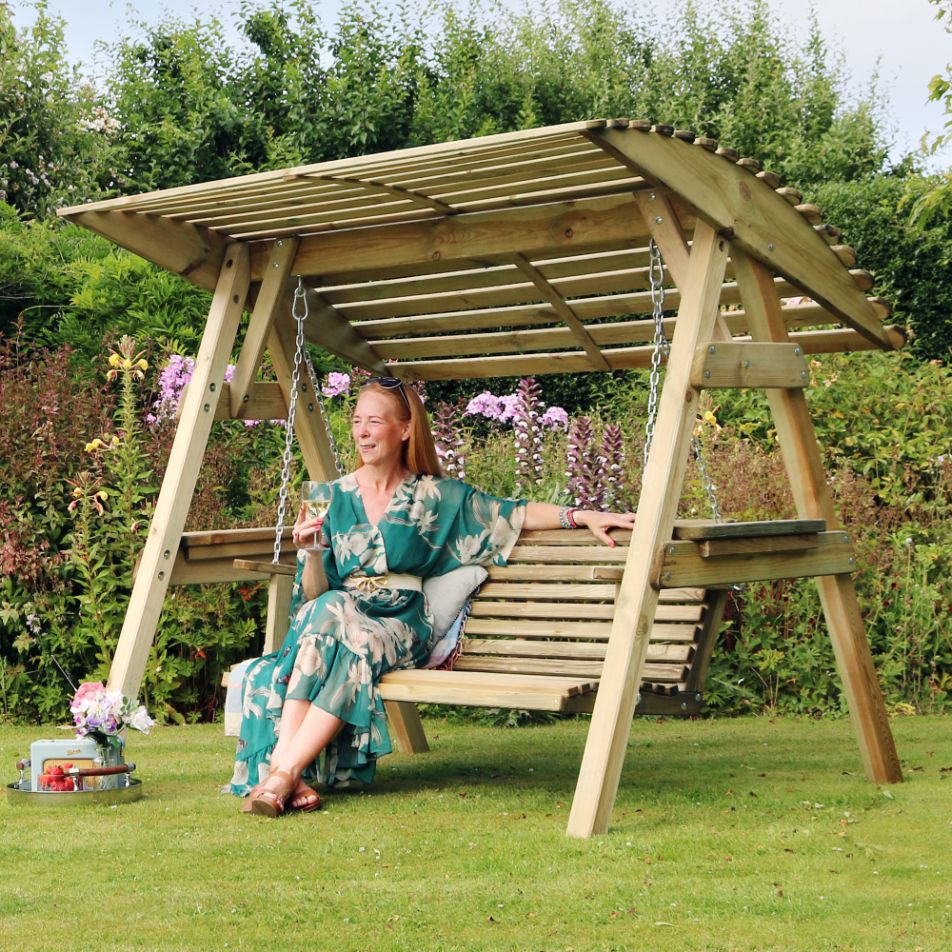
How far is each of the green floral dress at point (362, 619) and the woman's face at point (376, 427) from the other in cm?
12

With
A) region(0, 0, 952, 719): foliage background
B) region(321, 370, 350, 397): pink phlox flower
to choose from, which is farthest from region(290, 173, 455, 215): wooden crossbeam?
region(321, 370, 350, 397): pink phlox flower

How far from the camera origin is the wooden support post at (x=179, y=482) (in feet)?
16.6

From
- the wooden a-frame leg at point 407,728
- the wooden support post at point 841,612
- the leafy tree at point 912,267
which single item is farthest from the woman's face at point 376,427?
the leafy tree at point 912,267

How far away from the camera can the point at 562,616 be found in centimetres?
531

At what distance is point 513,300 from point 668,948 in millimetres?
3027

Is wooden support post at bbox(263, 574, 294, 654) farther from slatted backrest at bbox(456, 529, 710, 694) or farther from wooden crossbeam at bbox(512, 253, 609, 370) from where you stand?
wooden crossbeam at bbox(512, 253, 609, 370)

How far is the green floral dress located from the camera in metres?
4.74

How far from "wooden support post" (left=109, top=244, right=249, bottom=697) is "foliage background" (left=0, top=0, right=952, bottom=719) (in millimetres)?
1529

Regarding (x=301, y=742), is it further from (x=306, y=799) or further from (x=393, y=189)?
(x=393, y=189)

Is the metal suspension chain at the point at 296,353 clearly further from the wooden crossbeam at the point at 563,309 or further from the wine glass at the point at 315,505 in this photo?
the wooden crossbeam at the point at 563,309

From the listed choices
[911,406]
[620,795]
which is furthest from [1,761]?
[911,406]

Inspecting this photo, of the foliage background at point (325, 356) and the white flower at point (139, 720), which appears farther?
the foliage background at point (325, 356)

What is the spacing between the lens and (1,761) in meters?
5.77

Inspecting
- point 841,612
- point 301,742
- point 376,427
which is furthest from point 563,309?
point 301,742
